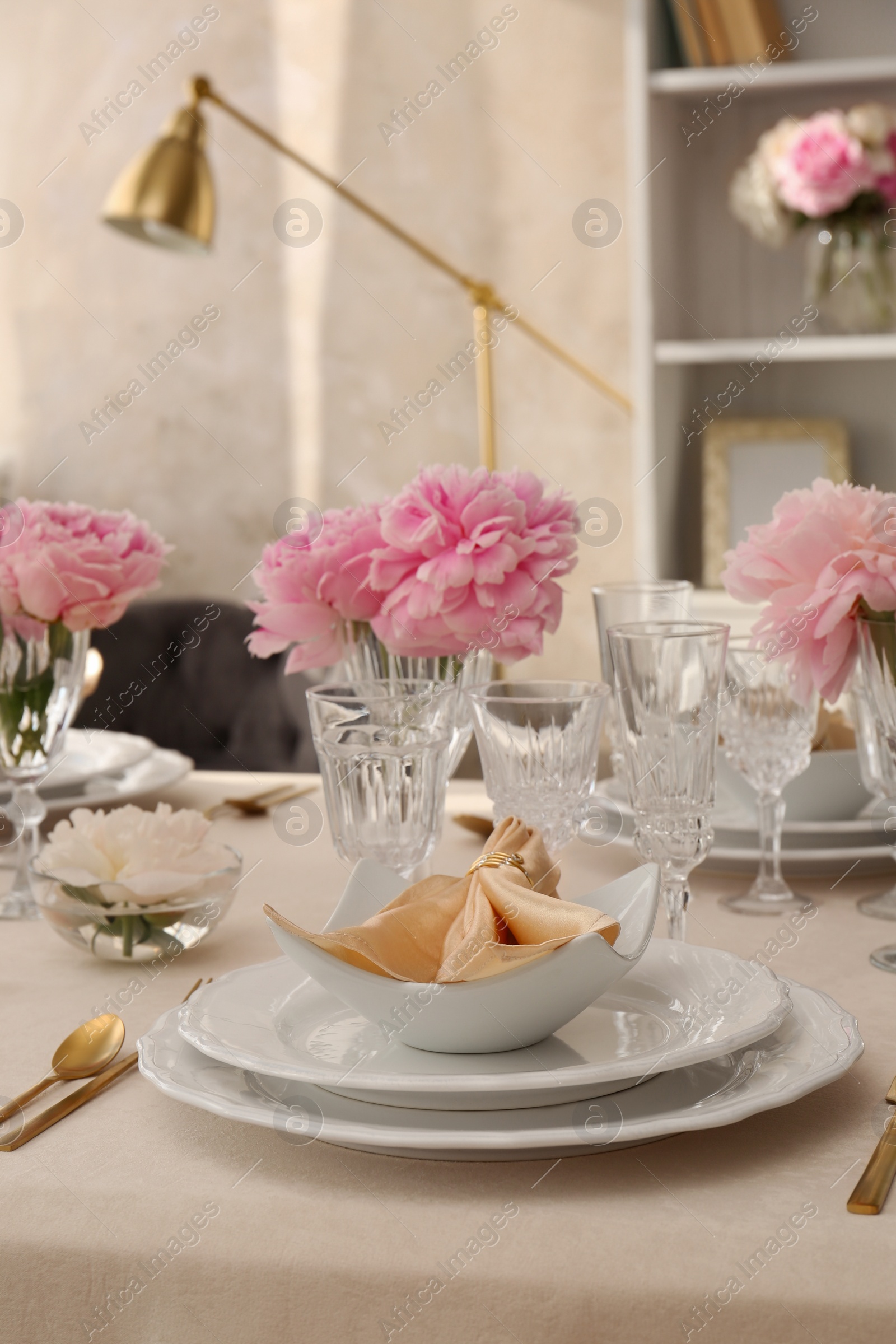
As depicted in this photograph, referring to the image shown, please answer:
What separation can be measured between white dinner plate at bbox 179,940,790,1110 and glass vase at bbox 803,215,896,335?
1954mm

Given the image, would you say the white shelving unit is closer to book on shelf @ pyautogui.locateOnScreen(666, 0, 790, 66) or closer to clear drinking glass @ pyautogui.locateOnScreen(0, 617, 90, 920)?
book on shelf @ pyautogui.locateOnScreen(666, 0, 790, 66)

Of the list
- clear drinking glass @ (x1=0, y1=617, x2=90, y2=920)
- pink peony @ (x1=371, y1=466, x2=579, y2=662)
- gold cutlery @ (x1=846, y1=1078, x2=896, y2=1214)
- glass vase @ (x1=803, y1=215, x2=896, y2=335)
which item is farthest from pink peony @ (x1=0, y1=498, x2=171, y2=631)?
glass vase @ (x1=803, y1=215, x2=896, y2=335)

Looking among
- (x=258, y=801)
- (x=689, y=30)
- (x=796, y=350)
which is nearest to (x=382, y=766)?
(x=258, y=801)

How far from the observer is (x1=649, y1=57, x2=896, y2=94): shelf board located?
7.71ft

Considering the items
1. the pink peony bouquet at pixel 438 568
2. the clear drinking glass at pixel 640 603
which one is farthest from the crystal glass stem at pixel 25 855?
the clear drinking glass at pixel 640 603

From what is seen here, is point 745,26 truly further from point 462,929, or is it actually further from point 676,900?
point 462,929

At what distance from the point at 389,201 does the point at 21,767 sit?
7.14 ft

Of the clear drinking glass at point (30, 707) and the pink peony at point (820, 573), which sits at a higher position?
the pink peony at point (820, 573)

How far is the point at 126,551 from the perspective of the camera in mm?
1093

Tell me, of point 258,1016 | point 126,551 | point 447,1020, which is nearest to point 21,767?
point 126,551

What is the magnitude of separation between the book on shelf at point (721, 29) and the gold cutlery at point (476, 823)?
5.77 ft

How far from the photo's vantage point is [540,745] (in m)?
0.84

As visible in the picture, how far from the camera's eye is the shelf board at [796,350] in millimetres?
2352

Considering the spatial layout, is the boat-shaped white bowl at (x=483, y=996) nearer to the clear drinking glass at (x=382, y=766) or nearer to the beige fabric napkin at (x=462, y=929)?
the beige fabric napkin at (x=462, y=929)
